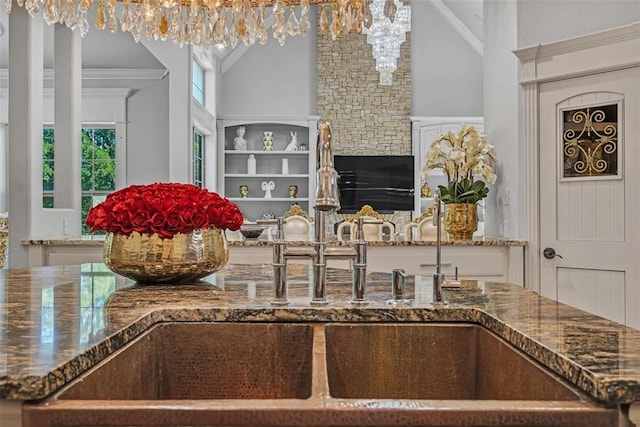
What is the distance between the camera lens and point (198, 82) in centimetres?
817

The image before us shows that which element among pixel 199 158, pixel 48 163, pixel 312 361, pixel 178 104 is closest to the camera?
pixel 312 361

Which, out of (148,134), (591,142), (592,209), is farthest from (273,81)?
(592,209)

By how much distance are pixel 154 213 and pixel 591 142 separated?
3.07 meters

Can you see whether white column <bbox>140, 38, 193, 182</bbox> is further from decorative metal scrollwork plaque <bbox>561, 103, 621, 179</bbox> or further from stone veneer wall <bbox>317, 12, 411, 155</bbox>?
decorative metal scrollwork plaque <bbox>561, 103, 621, 179</bbox>

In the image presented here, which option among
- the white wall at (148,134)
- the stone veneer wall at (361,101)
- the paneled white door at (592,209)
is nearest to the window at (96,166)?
the white wall at (148,134)

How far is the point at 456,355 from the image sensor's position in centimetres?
129

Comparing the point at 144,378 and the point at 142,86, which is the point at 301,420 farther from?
the point at 142,86

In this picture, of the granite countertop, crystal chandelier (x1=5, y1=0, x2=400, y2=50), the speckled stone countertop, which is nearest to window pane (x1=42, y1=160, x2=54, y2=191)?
the granite countertop

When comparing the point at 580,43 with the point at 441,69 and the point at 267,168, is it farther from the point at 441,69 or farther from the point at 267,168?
the point at 267,168

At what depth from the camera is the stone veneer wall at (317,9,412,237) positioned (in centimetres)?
927

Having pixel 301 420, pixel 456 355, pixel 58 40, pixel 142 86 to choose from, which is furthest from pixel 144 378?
pixel 142 86

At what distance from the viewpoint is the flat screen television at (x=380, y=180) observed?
912cm

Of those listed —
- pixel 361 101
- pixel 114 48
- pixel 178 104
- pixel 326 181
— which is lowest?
pixel 326 181

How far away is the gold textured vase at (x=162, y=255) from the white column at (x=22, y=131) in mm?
2755
